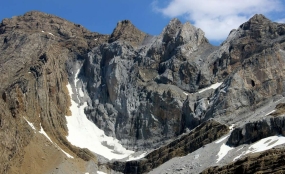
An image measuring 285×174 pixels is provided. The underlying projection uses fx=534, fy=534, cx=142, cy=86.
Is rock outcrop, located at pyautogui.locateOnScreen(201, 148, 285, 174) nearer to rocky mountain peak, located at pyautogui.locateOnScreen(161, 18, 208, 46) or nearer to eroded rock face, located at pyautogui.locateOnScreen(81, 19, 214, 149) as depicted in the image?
eroded rock face, located at pyautogui.locateOnScreen(81, 19, 214, 149)

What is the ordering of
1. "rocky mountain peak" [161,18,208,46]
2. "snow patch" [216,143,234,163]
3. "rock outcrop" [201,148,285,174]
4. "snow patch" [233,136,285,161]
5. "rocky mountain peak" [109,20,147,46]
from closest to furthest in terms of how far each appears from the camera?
1. "rock outcrop" [201,148,285,174]
2. "snow patch" [233,136,285,161]
3. "snow patch" [216,143,234,163]
4. "rocky mountain peak" [161,18,208,46]
5. "rocky mountain peak" [109,20,147,46]

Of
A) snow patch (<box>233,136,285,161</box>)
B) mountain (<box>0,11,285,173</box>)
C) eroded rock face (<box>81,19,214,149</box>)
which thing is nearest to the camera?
snow patch (<box>233,136,285,161</box>)

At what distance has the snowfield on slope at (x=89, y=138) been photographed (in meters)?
113

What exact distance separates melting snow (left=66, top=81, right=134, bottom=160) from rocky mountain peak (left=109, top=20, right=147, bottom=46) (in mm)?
28324

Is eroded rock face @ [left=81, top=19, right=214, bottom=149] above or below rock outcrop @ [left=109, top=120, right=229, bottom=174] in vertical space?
above

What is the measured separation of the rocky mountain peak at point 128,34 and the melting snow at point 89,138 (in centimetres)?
2832

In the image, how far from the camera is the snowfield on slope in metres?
113

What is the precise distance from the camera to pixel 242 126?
275ft

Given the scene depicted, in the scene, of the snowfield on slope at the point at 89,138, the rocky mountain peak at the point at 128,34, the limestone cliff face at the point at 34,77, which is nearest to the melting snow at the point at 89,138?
the snowfield on slope at the point at 89,138

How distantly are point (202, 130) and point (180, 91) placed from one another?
82.1 feet

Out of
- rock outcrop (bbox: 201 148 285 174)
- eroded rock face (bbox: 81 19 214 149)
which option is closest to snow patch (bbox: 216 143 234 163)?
rock outcrop (bbox: 201 148 285 174)

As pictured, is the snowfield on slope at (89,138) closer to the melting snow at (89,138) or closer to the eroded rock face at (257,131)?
the melting snow at (89,138)

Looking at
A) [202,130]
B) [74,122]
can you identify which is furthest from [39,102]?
[202,130]

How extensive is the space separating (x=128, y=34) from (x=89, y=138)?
135ft
